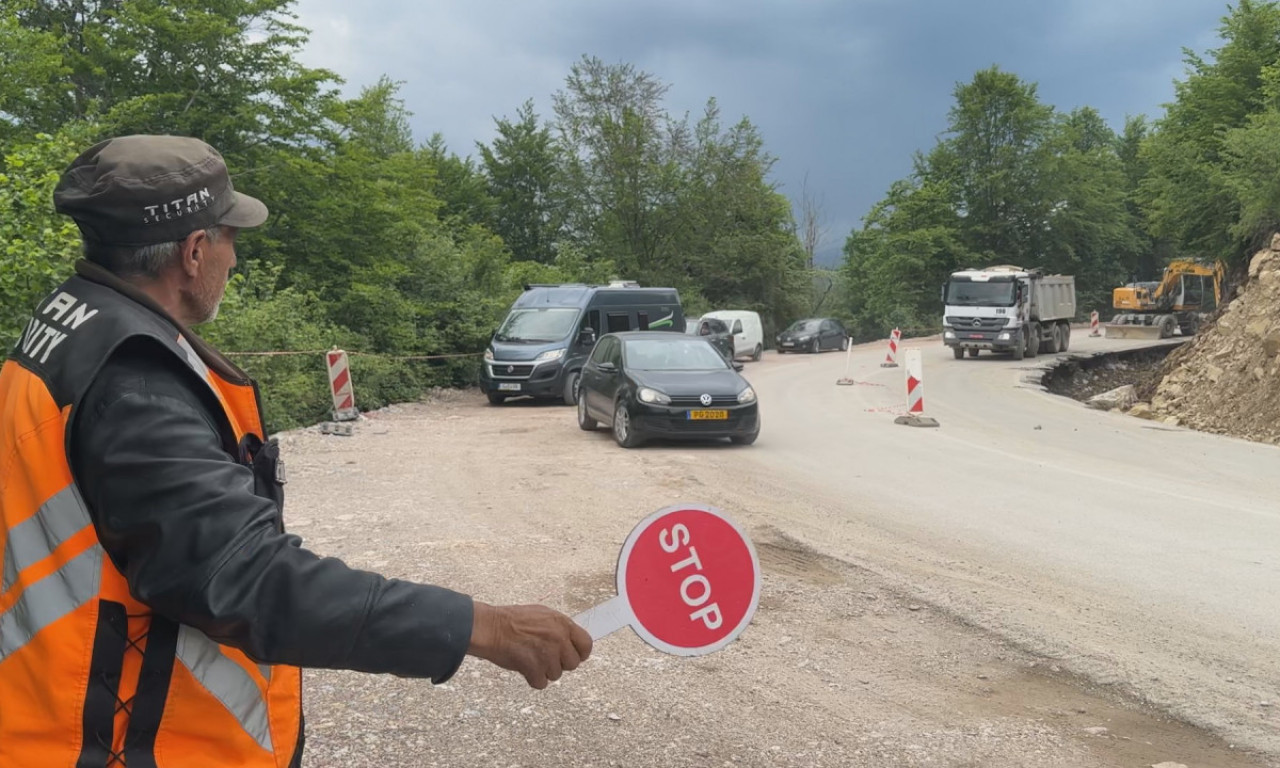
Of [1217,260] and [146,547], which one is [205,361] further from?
[1217,260]

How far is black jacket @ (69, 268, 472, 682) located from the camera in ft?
5.04

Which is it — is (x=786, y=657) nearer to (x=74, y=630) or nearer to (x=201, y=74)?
(x=74, y=630)

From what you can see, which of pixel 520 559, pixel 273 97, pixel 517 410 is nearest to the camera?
pixel 520 559

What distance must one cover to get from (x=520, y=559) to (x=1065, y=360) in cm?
3170

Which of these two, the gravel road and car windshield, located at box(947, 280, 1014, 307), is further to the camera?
car windshield, located at box(947, 280, 1014, 307)

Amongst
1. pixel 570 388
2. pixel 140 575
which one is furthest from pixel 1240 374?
pixel 140 575

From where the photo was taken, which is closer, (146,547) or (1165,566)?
(146,547)

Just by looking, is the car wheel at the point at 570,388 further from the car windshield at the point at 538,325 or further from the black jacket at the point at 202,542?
the black jacket at the point at 202,542

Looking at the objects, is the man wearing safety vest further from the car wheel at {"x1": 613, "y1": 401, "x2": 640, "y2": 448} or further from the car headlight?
the car wheel at {"x1": 613, "y1": 401, "x2": 640, "y2": 448}

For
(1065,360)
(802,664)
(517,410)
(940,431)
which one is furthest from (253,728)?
(1065,360)

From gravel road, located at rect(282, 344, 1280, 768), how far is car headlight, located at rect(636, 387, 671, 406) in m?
2.48

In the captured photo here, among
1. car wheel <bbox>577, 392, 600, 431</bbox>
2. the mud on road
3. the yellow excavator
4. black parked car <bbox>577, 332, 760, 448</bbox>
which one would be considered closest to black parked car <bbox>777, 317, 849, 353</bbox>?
the yellow excavator

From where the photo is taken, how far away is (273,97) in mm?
22031

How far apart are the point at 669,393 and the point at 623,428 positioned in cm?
83
